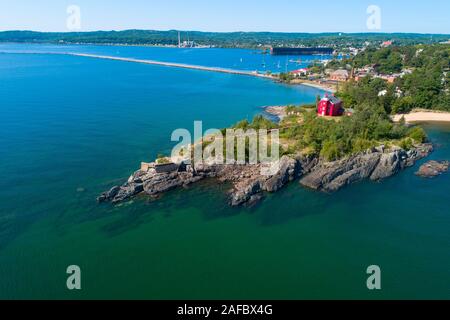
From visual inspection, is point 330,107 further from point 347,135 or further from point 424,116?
point 424,116

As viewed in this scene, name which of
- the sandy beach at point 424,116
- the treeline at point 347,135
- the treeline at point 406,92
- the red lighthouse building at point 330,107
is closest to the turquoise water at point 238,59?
the treeline at point 406,92

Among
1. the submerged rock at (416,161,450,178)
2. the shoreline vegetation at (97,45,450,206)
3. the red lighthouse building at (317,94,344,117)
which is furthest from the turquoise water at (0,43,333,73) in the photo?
the submerged rock at (416,161,450,178)

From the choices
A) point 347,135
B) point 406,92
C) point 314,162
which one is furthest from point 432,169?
point 406,92

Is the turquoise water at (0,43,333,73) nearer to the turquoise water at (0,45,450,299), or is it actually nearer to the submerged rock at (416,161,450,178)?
the submerged rock at (416,161,450,178)

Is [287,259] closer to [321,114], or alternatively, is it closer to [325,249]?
[325,249]

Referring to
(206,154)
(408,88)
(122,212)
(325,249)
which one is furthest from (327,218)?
(408,88)

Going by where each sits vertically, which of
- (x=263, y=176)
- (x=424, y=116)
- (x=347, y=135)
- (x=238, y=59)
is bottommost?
(x=263, y=176)
